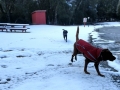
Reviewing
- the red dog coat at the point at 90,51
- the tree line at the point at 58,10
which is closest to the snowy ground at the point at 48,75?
the red dog coat at the point at 90,51

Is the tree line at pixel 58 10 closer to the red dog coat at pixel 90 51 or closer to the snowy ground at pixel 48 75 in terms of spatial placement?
the snowy ground at pixel 48 75

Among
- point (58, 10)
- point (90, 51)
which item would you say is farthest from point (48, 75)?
point (58, 10)

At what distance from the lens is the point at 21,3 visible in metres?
35.4

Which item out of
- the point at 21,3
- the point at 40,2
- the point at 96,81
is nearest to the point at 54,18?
the point at 40,2

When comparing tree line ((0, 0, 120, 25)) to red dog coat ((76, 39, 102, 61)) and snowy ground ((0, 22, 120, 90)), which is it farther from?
red dog coat ((76, 39, 102, 61))

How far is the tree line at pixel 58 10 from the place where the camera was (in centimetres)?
3609

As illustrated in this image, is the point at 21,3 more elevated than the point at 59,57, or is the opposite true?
the point at 21,3

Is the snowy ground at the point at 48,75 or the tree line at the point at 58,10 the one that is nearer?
the snowy ground at the point at 48,75

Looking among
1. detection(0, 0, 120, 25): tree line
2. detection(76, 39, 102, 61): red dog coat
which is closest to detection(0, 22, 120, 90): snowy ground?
detection(76, 39, 102, 61): red dog coat

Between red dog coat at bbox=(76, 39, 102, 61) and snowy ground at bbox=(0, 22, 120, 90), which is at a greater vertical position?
red dog coat at bbox=(76, 39, 102, 61)

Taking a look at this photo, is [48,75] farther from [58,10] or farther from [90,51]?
[58,10]

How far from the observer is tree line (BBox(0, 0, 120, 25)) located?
36.1m

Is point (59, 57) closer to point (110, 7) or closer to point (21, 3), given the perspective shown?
point (21, 3)

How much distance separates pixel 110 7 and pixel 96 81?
55.9 meters
